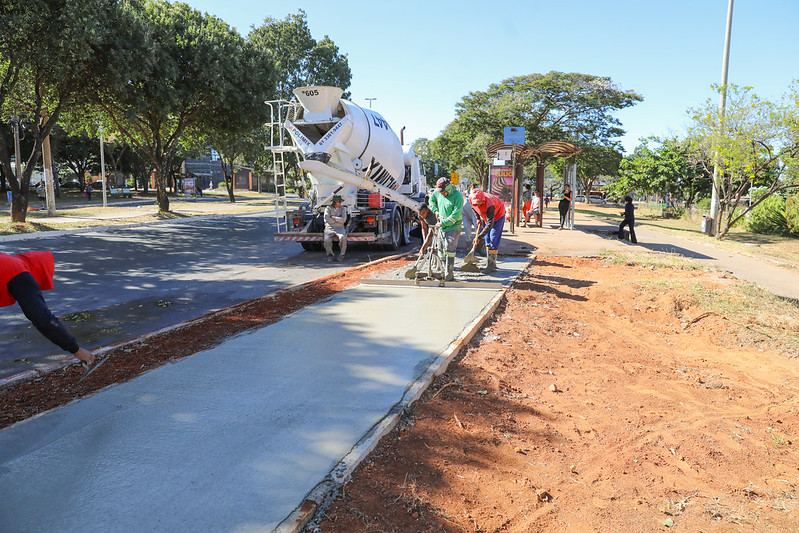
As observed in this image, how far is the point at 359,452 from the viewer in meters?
3.50

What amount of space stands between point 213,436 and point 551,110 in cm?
3562

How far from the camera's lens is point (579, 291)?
995 cm

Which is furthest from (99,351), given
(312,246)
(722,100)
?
(722,100)

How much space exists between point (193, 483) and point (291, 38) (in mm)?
46504

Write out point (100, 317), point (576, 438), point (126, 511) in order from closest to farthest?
point (126, 511) → point (576, 438) → point (100, 317)

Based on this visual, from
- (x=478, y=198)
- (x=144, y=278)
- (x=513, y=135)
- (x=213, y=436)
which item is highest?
(x=513, y=135)

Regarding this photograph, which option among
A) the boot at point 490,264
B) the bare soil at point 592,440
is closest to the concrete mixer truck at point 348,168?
the boot at point 490,264

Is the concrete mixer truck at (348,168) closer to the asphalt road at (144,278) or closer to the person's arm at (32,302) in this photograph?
the asphalt road at (144,278)

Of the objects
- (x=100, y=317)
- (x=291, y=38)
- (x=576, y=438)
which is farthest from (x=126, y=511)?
(x=291, y=38)

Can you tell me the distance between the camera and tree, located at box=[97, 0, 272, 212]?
2102 centimetres

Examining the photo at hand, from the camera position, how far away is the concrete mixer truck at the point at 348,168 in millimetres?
12039

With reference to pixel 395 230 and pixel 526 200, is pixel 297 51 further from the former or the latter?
pixel 395 230

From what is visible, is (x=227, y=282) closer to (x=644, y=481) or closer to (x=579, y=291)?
(x=579, y=291)

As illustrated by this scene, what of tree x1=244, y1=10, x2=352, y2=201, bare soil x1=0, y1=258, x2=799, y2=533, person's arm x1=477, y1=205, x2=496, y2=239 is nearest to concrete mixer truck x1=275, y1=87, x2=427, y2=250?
person's arm x1=477, y1=205, x2=496, y2=239
